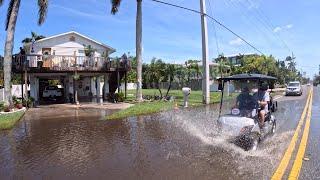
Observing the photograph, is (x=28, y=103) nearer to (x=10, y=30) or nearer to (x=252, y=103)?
(x=10, y=30)

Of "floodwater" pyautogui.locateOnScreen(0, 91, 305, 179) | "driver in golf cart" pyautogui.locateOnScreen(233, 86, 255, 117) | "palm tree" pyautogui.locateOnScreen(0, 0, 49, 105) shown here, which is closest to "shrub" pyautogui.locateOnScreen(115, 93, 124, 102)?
"palm tree" pyautogui.locateOnScreen(0, 0, 49, 105)

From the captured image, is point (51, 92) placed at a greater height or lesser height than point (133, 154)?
greater

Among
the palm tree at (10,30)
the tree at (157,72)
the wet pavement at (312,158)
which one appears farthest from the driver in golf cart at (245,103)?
the tree at (157,72)

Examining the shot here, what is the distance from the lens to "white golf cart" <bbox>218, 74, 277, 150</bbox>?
10.5 metres

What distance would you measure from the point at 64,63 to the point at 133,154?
2152cm

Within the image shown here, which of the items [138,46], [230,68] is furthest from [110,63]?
[230,68]

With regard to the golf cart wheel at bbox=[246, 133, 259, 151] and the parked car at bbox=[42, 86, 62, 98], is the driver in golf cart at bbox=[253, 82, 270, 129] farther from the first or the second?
the parked car at bbox=[42, 86, 62, 98]

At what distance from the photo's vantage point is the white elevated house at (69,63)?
29578 millimetres

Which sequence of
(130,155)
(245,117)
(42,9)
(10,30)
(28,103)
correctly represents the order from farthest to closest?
1. (28,103)
2. (42,9)
3. (10,30)
4. (245,117)
5. (130,155)

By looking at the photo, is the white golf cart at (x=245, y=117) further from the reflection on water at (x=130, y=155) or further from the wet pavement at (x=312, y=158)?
the wet pavement at (x=312, y=158)

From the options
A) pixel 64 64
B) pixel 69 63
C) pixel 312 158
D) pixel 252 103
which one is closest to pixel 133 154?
pixel 252 103

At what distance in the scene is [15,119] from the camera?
19.5 metres

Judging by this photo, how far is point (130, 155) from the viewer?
1021 centimetres

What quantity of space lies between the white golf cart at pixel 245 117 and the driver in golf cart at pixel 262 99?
0.14 ft
